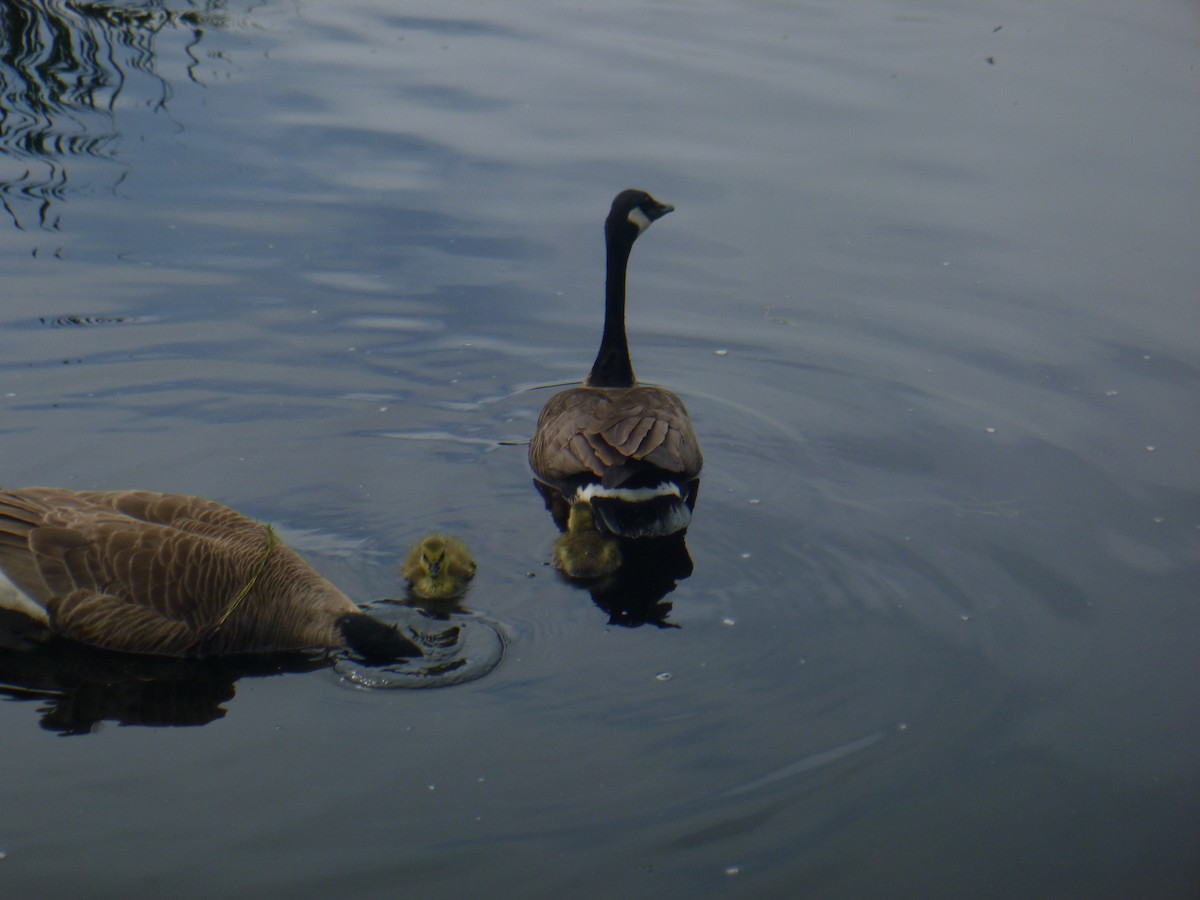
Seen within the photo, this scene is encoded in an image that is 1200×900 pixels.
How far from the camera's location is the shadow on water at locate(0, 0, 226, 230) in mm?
10703

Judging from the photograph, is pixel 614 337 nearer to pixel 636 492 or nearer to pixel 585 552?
pixel 636 492

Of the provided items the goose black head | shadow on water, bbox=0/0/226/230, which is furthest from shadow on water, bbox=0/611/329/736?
shadow on water, bbox=0/0/226/230

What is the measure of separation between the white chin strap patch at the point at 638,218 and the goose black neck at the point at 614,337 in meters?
0.19

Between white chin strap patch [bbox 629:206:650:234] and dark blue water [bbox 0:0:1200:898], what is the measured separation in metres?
0.84

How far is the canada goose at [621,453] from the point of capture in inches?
279

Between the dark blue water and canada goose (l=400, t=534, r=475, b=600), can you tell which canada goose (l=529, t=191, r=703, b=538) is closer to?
the dark blue water

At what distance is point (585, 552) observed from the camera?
665 cm

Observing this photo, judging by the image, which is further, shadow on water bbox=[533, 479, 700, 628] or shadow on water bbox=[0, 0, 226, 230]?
shadow on water bbox=[0, 0, 226, 230]

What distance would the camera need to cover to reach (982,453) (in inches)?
309

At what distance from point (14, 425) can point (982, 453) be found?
17.9 ft

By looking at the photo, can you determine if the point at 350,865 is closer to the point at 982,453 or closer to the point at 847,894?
the point at 847,894

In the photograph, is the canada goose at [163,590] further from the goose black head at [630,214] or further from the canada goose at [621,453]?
the goose black head at [630,214]

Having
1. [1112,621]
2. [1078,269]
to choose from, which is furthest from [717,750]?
[1078,269]

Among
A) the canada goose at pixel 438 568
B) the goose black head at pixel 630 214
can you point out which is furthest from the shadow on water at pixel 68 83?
the canada goose at pixel 438 568
